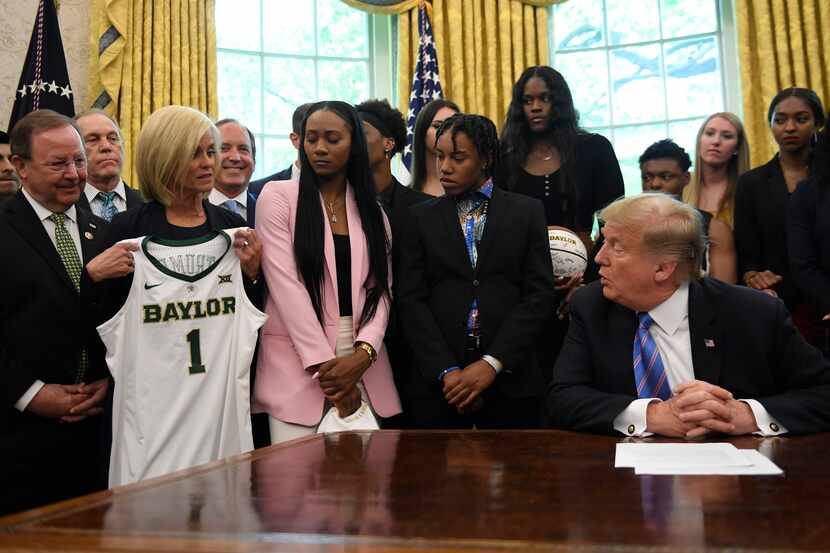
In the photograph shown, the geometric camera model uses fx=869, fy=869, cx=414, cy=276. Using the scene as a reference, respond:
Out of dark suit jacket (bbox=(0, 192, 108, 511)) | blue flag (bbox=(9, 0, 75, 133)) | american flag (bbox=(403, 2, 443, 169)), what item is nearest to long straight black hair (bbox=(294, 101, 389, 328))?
dark suit jacket (bbox=(0, 192, 108, 511))

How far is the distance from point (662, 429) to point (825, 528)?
0.91m

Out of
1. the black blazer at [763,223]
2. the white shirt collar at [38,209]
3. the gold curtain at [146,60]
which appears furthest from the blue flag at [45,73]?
the black blazer at [763,223]

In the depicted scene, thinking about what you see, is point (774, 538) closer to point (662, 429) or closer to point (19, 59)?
point (662, 429)

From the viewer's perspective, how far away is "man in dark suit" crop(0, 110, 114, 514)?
107 inches

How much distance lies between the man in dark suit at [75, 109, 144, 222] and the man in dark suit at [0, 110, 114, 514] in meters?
0.91

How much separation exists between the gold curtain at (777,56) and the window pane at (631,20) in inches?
31.7

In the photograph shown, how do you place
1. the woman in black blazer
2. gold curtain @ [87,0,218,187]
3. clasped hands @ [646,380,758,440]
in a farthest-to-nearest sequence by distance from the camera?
gold curtain @ [87,0,218,187], the woman in black blazer, clasped hands @ [646,380,758,440]

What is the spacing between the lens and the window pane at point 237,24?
704 cm

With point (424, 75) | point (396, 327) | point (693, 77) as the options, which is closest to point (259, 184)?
point (396, 327)

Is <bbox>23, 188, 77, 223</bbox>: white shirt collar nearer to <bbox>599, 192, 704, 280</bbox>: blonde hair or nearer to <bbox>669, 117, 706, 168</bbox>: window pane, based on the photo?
<bbox>599, 192, 704, 280</bbox>: blonde hair

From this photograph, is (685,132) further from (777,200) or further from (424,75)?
(777,200)

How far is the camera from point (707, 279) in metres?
2.31

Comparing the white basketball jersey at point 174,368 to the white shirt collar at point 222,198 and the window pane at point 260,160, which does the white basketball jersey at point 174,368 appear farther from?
the window pane at point 260,160

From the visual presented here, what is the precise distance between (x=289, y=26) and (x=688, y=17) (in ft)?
10.9
